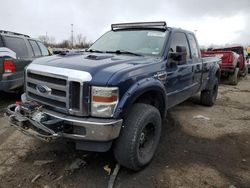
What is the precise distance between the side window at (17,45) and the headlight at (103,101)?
431 centimetres

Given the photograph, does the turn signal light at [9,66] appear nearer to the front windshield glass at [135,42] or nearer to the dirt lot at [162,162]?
the dirt lot at [162,162]

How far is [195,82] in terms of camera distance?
5992 mm

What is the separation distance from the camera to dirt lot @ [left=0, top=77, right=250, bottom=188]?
3.49 m

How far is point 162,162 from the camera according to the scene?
4.03 m

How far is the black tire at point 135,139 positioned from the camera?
11.1 ft

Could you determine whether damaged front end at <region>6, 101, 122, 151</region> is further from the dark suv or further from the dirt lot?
the dark suv

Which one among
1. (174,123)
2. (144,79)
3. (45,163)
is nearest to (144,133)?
(144,79)

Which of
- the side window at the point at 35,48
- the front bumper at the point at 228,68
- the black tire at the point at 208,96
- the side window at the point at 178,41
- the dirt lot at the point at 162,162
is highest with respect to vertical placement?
the side window at the point at 178,41

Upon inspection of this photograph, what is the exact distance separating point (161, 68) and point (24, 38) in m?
4.74

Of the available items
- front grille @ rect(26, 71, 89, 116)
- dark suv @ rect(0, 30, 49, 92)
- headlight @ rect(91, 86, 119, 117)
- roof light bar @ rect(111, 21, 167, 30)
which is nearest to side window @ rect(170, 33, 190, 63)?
roof light bar @ rect(111, 21, 167, 30)

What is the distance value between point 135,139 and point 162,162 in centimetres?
85

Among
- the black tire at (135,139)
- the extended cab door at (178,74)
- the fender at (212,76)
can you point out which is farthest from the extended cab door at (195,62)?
the black tire at (135,139)

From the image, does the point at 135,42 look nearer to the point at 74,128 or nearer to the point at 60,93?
the point at 60,93

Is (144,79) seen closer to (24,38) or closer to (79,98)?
(79,98)
